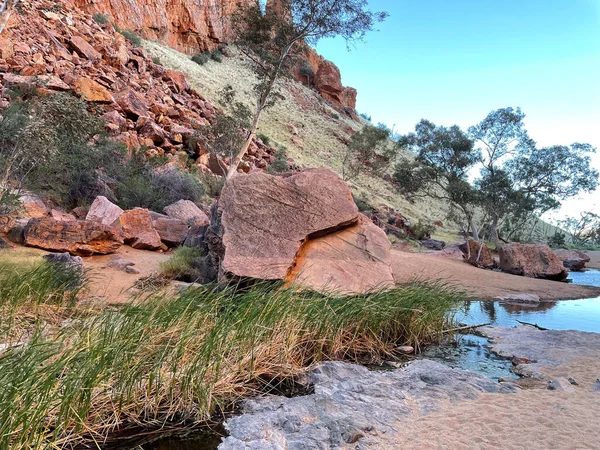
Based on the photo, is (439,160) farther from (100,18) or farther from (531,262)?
(100,18)

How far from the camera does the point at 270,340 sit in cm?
437

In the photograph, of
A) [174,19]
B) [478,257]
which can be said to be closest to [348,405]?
[478,257]

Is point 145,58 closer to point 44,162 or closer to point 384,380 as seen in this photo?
point 44,162

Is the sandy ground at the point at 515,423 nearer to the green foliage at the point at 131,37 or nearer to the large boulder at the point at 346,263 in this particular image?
the large boulder at the point at 346,263

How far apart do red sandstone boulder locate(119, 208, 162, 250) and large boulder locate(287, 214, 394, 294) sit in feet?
16.8

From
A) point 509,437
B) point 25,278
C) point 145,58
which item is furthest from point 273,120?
point 509,437

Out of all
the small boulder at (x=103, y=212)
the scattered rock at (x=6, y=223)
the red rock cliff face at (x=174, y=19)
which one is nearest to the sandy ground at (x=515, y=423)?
the scattered rock at (x=6, y=223)

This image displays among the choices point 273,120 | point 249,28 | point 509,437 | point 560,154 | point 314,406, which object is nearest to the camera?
point 509,437

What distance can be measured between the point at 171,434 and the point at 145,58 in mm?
26917

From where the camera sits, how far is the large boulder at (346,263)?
630 cm

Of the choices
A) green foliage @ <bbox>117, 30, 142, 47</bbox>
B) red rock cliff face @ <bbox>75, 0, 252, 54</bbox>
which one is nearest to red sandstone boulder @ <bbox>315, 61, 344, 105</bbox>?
red rock cliff face @ <bbox>75, 0, 252, 54</bbox>

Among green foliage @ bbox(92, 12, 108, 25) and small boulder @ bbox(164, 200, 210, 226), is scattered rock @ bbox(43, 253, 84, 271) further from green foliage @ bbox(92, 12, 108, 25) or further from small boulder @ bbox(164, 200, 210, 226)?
green foliage @ bbox(92, 12, 108, 25)

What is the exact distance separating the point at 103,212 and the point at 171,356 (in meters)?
8.13

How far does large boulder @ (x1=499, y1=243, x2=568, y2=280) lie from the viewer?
1575 centimetres
